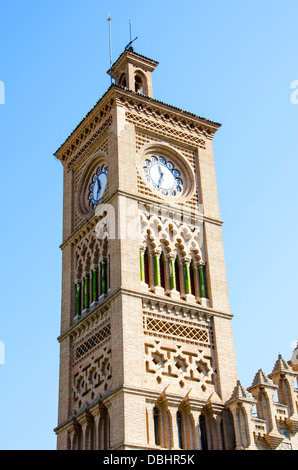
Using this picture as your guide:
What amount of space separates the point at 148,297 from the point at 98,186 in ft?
16.3

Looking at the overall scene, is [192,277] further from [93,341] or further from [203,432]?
[203,432]

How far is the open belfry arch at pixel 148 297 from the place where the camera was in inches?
880

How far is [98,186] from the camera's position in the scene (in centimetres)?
2697

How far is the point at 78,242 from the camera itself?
88.8ft

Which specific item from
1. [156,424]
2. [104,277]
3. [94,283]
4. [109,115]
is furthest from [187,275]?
[109,115]

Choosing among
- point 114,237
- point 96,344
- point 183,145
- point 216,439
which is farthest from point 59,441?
point 183,145

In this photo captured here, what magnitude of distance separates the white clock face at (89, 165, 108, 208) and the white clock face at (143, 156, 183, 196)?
1.36 meters

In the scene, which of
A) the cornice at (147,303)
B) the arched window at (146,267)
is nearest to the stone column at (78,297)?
the cornice at (147,303)

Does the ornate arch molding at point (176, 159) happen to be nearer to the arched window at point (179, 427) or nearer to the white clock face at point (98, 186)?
the white clock face at point (98, 186)

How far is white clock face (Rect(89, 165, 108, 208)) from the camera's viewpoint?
1047 inches

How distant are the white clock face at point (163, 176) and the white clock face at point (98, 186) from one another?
4.45 ft

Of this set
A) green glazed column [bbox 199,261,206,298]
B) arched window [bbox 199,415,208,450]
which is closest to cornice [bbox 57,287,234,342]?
green glazed column [bbox 199,261,206,298]

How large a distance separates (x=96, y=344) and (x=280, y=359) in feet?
17.8
